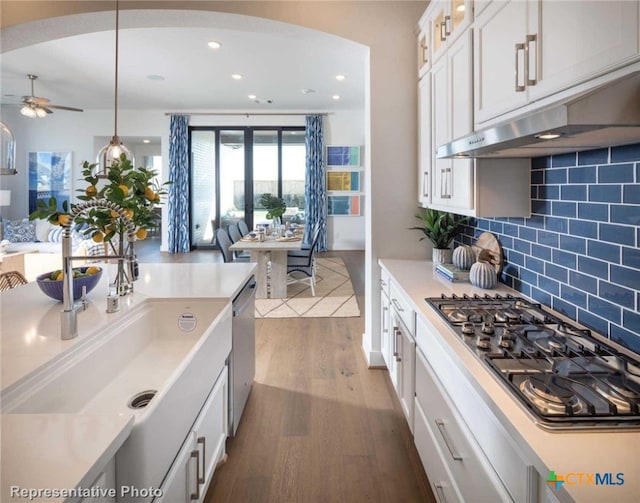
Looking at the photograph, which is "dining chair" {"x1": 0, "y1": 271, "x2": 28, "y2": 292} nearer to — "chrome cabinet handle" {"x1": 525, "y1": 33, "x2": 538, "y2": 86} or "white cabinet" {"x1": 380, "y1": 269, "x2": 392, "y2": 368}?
"white cabinet" {"x1": 380, "y1": 269, "x2": 392, "y2": 368}

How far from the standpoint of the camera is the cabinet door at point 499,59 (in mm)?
1483

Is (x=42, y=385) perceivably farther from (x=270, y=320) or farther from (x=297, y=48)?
(x=297, y=48)

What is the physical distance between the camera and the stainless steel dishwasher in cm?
212

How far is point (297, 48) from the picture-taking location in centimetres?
504

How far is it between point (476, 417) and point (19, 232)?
8.01 metres

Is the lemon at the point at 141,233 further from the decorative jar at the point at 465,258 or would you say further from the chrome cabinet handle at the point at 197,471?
the decorative jar at the point at 465,258

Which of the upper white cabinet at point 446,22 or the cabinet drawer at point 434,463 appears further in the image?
the upper white cabinet at point 446,22

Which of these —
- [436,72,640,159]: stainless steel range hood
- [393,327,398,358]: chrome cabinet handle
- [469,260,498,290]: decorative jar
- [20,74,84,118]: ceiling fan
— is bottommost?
[393,327,398,358]: chrome cabinet handle

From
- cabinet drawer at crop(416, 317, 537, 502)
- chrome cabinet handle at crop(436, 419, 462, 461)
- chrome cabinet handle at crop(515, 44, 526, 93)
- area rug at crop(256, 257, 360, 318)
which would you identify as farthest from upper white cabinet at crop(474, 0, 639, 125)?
area rug at crop(256, 257, 360, 318)

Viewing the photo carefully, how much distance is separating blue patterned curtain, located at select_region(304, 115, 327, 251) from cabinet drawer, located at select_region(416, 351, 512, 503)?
7.09 meters

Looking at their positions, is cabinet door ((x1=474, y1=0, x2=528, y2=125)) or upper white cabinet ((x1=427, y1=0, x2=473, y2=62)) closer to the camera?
cabinet door ((x1=474, y1=0, x2=528, y2=125))

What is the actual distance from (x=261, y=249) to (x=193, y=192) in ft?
15.7

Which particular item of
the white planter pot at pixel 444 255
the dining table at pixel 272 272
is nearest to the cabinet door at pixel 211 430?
the white planter pot at pixel 444 255

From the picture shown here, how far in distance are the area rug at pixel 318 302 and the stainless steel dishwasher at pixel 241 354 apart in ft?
6.29
